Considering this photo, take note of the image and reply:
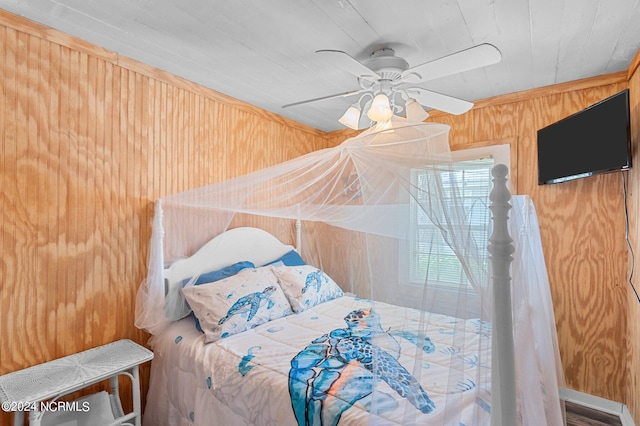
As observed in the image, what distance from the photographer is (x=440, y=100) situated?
2084 millimetres

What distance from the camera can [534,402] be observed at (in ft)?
3.77

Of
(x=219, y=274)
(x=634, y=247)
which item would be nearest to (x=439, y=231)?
(x=219, y=274)

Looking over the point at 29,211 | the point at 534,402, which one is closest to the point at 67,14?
the point at 29,211

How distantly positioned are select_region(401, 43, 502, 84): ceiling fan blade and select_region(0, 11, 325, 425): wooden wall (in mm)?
1789

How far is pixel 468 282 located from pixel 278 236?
222 centimetres

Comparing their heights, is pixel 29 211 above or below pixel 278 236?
above

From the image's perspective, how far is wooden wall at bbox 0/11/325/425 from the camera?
1.85 metres

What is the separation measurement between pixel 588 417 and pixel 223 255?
294 cm

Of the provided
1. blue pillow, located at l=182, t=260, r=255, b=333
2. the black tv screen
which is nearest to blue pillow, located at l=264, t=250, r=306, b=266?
blue pillow, located at l=182, t=260, r=255, b=333

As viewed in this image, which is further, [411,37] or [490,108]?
[490,108]

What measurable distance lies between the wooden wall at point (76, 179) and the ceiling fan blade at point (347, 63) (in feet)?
Result: 4.85

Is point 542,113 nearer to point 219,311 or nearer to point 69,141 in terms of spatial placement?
point 219,311

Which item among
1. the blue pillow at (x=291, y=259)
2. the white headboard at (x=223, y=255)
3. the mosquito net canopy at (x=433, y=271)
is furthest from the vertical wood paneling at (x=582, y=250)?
the white headboard at (x=223, y=255)

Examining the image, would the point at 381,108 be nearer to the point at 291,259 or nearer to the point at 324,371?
the point at 324,371
